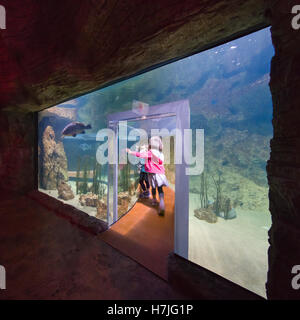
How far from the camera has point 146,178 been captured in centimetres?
276

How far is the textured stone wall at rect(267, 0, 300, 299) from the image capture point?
64 centimetres

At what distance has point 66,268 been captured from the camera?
1.17 meters

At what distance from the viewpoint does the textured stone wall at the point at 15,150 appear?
315 cm

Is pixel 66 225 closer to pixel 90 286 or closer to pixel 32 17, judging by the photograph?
pixel 90 286

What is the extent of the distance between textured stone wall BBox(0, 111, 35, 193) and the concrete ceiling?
1343mm

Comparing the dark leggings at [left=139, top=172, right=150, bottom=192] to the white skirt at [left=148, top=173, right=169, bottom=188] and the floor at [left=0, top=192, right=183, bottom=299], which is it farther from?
the floor at [left=0, top=192, right=183, bottom=299]

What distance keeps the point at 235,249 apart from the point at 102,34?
8.30 m

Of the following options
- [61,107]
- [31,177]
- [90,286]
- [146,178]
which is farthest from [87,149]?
[90,286]

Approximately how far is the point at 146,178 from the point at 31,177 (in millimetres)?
Result: 3043

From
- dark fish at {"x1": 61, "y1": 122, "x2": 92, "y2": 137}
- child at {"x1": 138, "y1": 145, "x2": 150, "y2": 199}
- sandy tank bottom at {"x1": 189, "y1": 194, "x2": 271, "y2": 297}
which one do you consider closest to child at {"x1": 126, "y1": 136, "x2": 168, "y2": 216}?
child at {"x1": 138, "y1": 145, "x2": 150, "y2": 199}

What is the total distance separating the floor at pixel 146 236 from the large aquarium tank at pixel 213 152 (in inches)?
148
